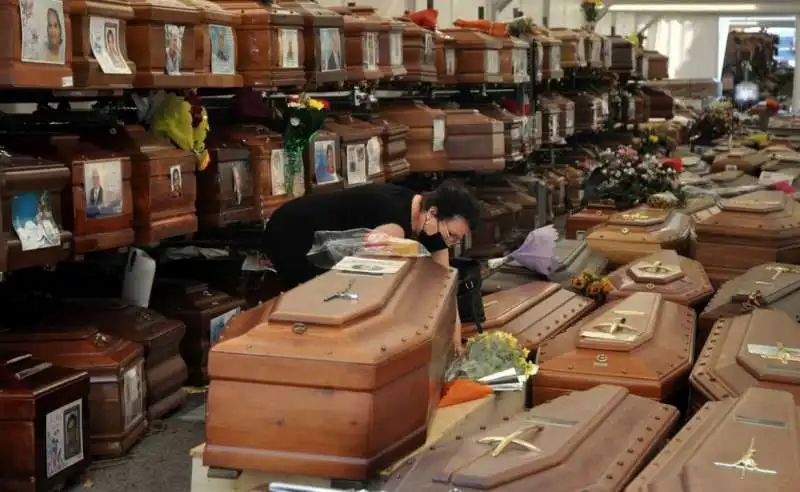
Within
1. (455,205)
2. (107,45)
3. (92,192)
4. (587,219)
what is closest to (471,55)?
(587,219)

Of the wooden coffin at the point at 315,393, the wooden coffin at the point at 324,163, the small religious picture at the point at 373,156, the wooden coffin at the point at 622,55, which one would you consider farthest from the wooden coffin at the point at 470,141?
the wooden coffin at the point at 622,55

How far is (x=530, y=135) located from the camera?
10000 mm

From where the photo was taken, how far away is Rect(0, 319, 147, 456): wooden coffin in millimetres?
4348

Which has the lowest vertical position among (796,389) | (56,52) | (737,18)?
(796,389)

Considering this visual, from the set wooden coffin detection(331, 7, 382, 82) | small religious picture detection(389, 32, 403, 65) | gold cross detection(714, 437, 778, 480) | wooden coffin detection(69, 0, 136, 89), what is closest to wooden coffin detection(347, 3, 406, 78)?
small religious picture detection(389, 32, 403, 65)

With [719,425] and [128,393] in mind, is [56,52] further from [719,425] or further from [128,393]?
[719,425]

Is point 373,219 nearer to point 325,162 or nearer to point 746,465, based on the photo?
point 325,162

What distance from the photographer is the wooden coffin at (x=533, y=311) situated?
4.54 metres

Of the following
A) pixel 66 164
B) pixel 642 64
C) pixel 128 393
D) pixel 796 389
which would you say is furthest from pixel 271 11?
pixel 642 64

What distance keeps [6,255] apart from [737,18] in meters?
23.7

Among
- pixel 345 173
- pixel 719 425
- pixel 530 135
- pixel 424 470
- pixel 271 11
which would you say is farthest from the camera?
pixel 530 135

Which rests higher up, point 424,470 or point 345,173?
point 345,173

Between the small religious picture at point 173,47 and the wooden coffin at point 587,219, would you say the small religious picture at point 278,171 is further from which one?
the wooden coffin at point 587,219

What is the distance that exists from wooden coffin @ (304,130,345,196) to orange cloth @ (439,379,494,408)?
269 centimetres
